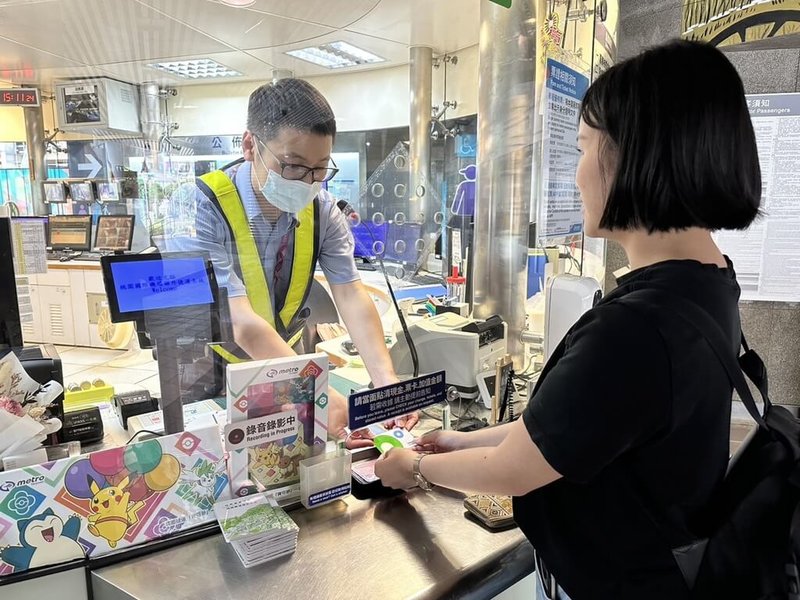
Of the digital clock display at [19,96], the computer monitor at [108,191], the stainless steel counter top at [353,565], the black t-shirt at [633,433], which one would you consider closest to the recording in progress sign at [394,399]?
the stainless steel counter top at [353,565]

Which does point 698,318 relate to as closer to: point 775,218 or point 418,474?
point 418,474

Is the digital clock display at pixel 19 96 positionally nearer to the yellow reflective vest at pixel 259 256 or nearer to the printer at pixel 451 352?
the yellow reflective vest at pixel 259 256

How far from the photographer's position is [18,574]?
97 centimetres

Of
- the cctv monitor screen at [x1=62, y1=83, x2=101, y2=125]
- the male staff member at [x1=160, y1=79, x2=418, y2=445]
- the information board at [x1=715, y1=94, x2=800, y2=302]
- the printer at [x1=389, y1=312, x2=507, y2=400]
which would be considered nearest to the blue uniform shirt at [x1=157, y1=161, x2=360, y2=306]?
the male staff member at [x1=160, y1=79, x2=418, y2=445]

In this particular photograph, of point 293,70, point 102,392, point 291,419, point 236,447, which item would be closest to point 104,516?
point 236,447

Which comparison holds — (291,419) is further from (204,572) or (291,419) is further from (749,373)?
(749,373)

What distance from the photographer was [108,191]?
1.30m

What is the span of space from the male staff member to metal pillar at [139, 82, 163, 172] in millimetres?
110

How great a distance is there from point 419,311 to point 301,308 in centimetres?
71

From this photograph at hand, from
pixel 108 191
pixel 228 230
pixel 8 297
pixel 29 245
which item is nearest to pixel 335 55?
pixel 228 230

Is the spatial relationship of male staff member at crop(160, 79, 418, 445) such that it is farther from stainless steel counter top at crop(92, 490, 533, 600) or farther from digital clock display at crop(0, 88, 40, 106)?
digital clock display at crop(0, 88, 40, 106)

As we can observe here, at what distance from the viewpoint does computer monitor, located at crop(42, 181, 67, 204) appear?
4.57 feet

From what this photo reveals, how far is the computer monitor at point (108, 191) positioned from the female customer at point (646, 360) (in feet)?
3.32

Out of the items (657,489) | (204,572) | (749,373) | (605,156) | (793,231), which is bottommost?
(204,572)
